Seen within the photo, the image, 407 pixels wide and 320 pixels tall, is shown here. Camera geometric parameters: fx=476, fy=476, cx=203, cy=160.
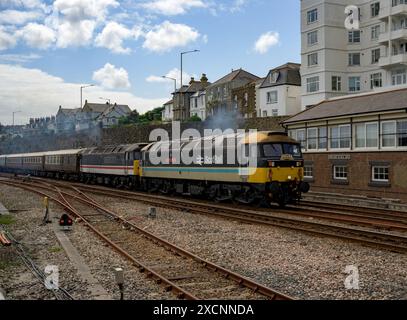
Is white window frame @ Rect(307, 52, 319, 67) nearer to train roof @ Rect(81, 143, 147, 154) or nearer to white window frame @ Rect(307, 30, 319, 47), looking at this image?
white window frame @ Rect(307, 30, 319, 47)

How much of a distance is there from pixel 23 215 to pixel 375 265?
14.7m

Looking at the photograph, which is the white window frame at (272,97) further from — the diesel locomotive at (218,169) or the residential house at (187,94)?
the residential house at (187,94)

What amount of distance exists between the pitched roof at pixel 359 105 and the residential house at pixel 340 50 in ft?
64.3

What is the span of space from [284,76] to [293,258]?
152ft

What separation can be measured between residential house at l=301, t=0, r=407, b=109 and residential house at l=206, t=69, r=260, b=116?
17.7 m

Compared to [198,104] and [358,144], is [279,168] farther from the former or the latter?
[198,104]

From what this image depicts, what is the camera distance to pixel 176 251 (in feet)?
39.1

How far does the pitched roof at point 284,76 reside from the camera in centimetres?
5478

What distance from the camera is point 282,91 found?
5478 centimetres

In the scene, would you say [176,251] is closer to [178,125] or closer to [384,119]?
[384,119]

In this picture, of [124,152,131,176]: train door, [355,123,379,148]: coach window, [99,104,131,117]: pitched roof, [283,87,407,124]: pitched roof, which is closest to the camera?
[283,87,407,124]: pitched roof

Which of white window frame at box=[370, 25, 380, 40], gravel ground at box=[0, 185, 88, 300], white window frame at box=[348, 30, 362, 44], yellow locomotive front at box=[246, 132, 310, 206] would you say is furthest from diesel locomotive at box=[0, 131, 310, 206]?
white window frame at box=[370, 25, 380, 40]

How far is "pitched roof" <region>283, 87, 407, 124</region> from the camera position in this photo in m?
24.3

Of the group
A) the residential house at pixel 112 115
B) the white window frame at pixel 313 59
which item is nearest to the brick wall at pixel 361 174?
the white window frame at pixel 313 59
